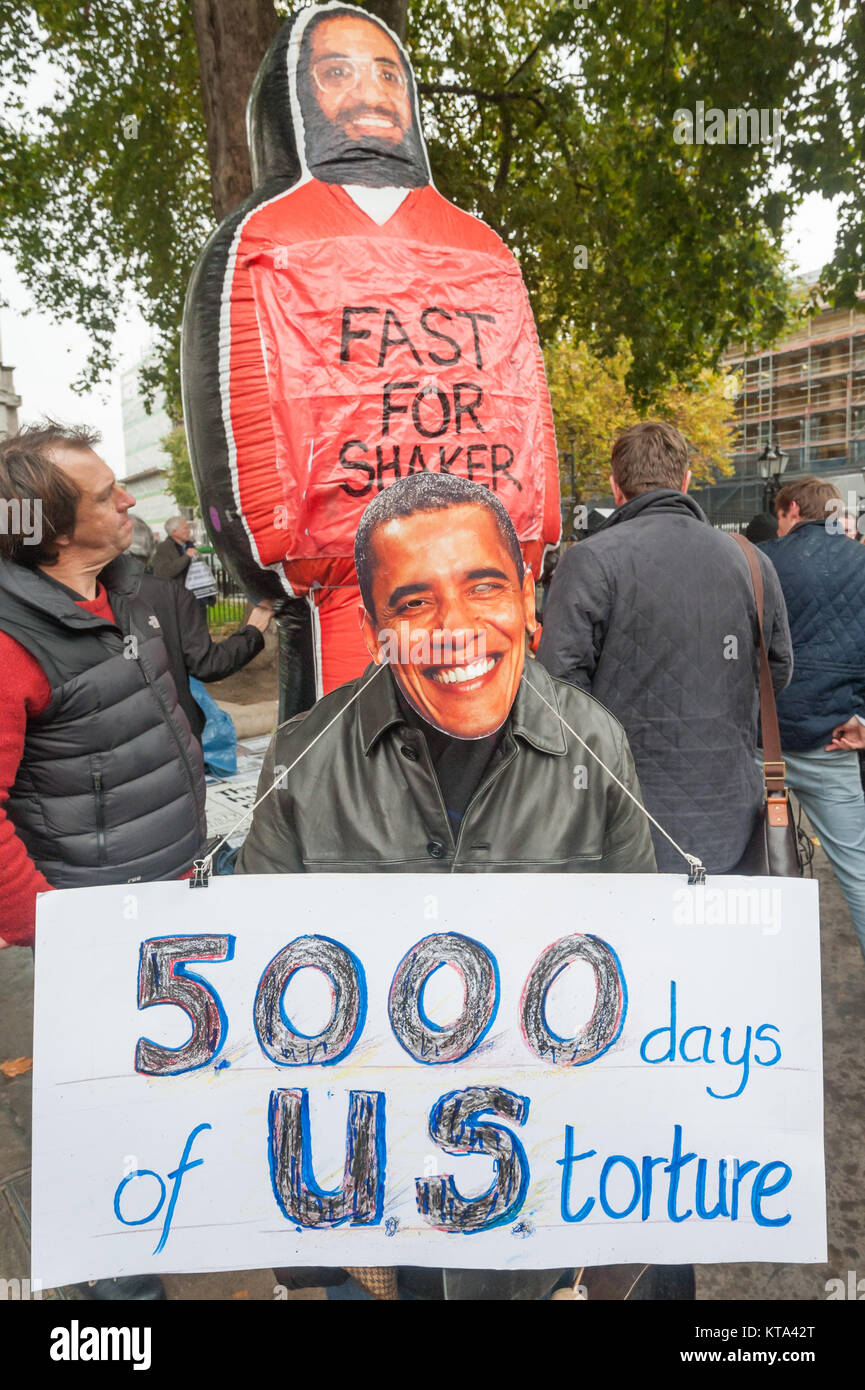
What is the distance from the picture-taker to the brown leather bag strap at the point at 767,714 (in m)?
2.29

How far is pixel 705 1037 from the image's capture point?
4.29 feet

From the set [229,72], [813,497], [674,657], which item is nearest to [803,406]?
[813,497]

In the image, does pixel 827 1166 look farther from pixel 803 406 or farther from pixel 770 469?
pixel 803 406

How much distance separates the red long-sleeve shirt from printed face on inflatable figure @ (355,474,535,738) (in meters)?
0.90

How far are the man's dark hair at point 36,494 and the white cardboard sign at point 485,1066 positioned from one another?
1.08 metres

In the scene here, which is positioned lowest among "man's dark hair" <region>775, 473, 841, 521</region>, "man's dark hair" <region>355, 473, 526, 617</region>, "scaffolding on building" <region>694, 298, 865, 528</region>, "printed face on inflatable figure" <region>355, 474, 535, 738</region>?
"printed face on inflatable figure" <region>355, 474, 535, 738</region>

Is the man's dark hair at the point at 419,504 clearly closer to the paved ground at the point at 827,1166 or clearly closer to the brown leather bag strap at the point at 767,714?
the brown leather bag strap at the point at 767,714

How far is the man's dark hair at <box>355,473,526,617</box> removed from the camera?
4.59 feet

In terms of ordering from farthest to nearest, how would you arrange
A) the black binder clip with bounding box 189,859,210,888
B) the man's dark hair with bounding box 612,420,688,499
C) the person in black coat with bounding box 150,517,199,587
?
the person in black coat with bounding box 150,517,199,587 → the man's dark hair with bounding box 612,420,688,499 → the black binder clip with bounding box 189,859,210,888

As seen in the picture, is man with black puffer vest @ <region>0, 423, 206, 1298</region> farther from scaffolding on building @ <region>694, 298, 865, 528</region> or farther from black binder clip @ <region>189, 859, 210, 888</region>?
scaffolding on building @ <region>694, 298, 865, 528</region>

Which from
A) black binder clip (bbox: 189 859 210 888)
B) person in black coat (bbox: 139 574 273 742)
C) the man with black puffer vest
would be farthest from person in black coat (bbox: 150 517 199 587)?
black binder clip (bbox: 189 859 210 888)

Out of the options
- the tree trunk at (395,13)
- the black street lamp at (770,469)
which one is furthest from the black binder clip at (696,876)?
the black street lamp at (770,469)
